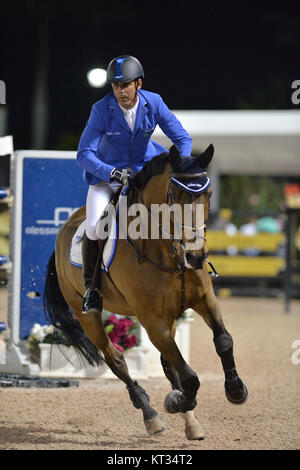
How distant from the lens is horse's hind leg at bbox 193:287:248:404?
4293 mm

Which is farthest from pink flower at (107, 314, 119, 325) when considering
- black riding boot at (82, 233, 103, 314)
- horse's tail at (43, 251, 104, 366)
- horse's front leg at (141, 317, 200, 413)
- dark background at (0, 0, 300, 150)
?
dark background at (0, 0, 300, 150)

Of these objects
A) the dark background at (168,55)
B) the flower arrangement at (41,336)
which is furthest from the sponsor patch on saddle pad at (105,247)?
the dark background at (168,55)

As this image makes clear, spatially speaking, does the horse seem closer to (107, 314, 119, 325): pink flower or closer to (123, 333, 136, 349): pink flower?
(123, 333, 136, 349): pink flower

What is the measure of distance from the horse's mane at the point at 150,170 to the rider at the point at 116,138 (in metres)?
0.11

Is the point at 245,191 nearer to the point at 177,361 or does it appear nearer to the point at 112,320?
the point at 112,320

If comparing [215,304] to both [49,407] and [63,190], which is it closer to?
[49,407]

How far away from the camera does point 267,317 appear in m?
12.1

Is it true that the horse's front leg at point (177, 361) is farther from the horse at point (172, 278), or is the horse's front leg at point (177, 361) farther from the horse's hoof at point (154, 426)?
the horse's hoof at point (154, 426)

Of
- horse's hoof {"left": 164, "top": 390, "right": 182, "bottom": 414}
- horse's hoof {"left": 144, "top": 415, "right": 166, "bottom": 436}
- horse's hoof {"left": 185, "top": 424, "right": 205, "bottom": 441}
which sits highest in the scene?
horse's hoof {"left": 164, "top": 390, "right": 182, "bottom": 414}

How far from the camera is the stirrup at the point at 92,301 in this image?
483cm

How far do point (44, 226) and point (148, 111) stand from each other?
2.51 meters

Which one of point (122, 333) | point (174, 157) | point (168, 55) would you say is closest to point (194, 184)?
point (174, 157)

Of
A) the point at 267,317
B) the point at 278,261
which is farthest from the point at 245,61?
the point at 267,317

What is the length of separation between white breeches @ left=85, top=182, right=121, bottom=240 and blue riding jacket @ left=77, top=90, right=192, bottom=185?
136 millimetres
